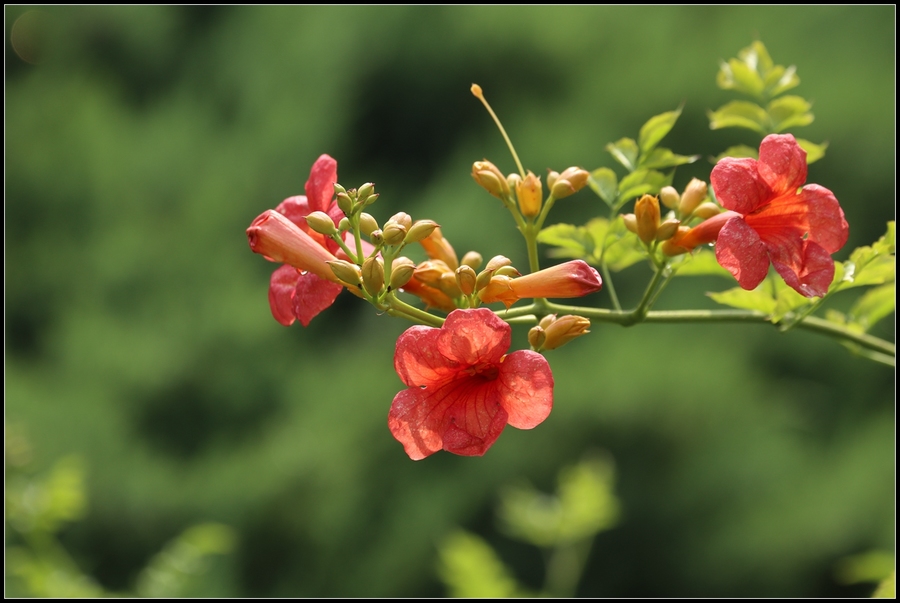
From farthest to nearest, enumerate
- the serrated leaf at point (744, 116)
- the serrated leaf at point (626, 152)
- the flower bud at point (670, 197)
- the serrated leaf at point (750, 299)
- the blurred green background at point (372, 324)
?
the blurred green background at point (372, 324) < the serrated leaf at point (744, 116) < the serrated leaf at point (626, 152) < the serrated leaf at point (750, 299) < the flower bud at point (670, 197)

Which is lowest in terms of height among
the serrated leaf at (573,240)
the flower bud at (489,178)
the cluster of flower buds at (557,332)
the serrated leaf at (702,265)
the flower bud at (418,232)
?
the serrated leaf at (702,265)

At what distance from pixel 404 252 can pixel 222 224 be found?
7.15m

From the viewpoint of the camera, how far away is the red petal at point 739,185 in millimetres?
1334

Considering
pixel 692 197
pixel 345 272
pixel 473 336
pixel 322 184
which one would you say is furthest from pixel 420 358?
pixel 692 197

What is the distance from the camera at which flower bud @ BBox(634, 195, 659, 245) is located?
57.9 inches

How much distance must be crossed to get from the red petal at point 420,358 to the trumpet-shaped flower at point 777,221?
470mm

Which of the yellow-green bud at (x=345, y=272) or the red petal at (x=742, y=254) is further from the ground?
the red petal at (x=742, y=254)

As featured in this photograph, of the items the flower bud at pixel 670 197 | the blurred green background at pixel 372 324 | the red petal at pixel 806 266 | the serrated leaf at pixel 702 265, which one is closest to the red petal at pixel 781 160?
the red petal at pixel 806 266

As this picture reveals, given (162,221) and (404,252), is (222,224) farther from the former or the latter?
(404,252)

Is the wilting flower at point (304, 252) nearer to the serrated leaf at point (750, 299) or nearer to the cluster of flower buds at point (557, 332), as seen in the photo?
the cluster of flower buds at point (557, 332)

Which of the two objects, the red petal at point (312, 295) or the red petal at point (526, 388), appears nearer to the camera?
the red petal at point (526, 388)

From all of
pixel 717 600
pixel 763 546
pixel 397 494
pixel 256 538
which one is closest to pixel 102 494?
pixel 256 538

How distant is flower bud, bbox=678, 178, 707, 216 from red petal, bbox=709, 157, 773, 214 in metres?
0.15

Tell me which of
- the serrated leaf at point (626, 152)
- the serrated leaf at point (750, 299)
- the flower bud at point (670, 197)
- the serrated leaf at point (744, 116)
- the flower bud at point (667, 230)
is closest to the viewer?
the flower bud at point (667, 230)
